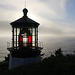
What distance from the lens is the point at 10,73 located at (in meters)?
7.87

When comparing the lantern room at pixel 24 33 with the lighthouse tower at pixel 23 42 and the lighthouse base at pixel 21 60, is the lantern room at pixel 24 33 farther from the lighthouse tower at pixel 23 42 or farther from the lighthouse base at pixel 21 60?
the lighthouse base at pixel 21 60

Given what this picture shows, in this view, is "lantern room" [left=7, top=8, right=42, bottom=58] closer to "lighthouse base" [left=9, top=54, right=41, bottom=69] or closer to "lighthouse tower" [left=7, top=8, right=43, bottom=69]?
"lighthouse tower" [left=7, top=8, right=43, bottom=69]

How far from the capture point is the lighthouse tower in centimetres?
970

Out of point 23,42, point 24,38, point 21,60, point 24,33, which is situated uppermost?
point 24,33

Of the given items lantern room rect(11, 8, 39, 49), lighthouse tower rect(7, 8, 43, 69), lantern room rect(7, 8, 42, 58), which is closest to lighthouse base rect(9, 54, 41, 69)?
lighthouse tower rect(7, 8, 43, 69)

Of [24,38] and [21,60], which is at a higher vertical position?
[24,38]

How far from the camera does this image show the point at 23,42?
9711 mm

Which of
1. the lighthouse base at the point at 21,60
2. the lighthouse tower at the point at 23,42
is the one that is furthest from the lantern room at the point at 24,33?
the lighthouse base at the point at 21,60

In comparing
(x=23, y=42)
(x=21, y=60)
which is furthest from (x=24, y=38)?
(x=21, y=60)

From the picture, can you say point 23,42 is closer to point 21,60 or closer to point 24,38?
point 24,38

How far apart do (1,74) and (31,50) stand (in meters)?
2.90

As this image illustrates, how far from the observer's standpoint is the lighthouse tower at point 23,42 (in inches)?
382

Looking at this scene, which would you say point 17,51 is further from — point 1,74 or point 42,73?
point 42,73

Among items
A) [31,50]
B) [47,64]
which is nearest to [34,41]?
[31,50]
